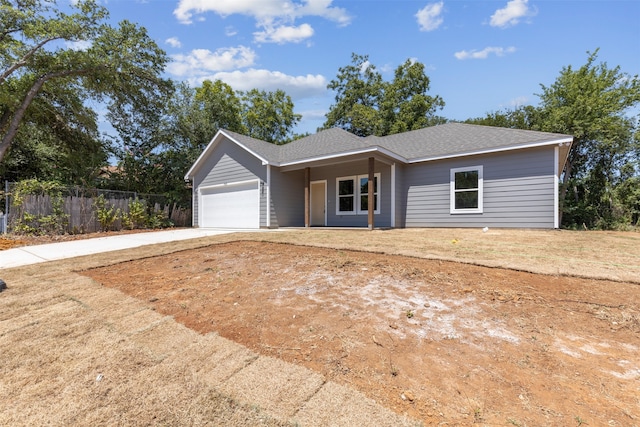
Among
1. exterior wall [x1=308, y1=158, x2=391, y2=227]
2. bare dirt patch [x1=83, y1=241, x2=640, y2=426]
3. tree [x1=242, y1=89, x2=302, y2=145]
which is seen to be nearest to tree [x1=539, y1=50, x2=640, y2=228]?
exterior wall [x1=308, y1=158, x2=391, y2=227]

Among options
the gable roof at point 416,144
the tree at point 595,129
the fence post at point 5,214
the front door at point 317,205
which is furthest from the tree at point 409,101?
the fence post at point 5,214

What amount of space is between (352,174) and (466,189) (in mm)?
4286

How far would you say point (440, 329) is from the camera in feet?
8.43

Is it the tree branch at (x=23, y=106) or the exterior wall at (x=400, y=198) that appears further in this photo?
the tree branch at (x=23, y=106)

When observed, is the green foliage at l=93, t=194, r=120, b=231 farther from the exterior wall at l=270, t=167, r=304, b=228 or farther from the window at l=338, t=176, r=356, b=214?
the window at l=338, t=176, r=356, b=214

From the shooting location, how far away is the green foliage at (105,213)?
11.6 metres

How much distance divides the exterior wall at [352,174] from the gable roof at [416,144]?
0.86m

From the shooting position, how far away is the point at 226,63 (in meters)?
21.6

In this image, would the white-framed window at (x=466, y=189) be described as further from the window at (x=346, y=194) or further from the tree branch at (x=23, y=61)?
the tree branch at (x=23, y=61)

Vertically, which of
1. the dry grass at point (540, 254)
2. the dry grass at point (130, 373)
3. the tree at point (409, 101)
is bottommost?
the dry grass at point (130, 373)

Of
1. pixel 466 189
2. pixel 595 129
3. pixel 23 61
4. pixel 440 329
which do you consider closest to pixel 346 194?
pixel 466 189

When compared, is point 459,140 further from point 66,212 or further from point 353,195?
point 66,212

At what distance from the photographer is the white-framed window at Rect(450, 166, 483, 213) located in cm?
977

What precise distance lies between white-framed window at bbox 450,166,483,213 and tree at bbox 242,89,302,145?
69.8 ft
